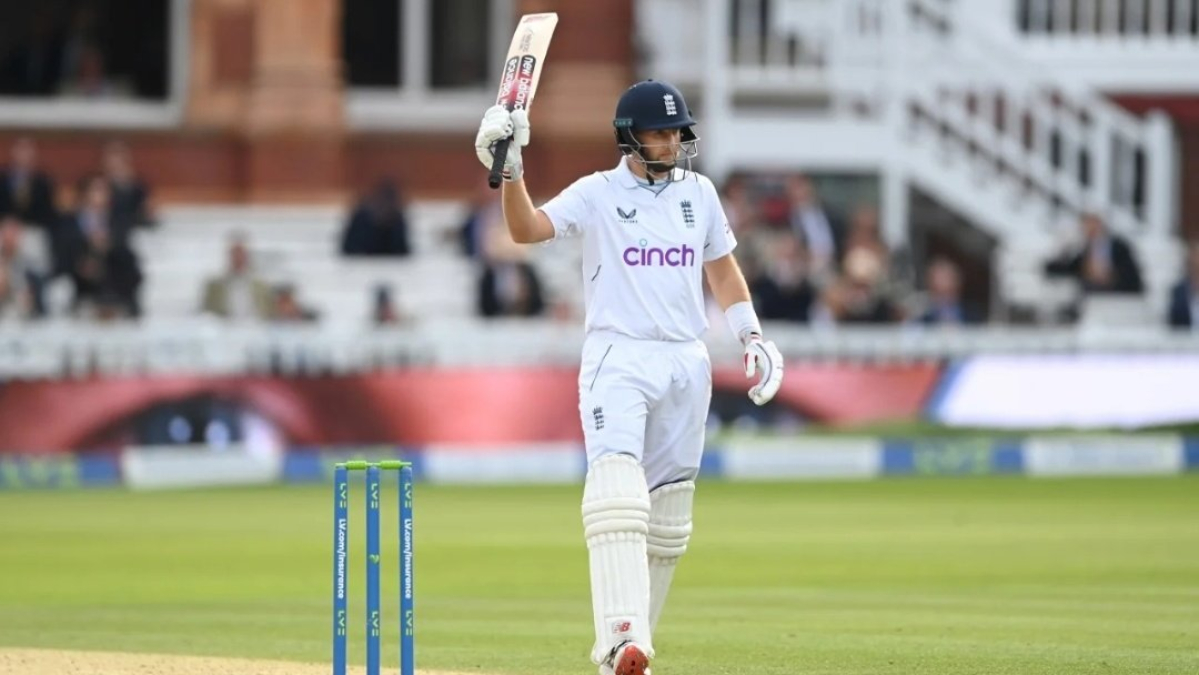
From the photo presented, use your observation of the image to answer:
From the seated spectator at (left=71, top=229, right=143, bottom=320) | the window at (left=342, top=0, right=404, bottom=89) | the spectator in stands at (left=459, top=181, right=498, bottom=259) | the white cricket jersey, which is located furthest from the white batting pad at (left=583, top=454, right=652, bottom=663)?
the window at (left=342, top=0, right=404, bottom=89)

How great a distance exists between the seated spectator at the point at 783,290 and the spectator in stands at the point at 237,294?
3148 mm

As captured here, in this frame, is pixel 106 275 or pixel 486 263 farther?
pixel 486 263

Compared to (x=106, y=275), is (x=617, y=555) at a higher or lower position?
higher

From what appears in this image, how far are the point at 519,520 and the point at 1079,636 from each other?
5779 mm

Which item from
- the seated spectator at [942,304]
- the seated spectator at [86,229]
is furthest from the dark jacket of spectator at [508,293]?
the seated spectator at [942,304]

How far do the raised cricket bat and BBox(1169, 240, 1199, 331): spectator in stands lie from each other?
1205 cm

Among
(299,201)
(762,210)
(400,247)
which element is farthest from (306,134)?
(762,210)

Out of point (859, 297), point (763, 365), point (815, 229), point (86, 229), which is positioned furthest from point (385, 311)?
point (763, 365)

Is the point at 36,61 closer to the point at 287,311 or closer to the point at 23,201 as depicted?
the point at 23,201

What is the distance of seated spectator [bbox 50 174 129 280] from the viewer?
55.8 feet

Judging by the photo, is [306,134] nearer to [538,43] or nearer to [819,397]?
[819,397]

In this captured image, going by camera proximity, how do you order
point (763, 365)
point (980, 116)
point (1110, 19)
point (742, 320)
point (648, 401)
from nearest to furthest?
1. point (648, 401)
2. point (763, 365)
3. point (742, 320)
4. point (980, 116)
5. point (1110, 19)

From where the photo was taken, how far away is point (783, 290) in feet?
58.0

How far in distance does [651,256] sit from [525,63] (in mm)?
589
